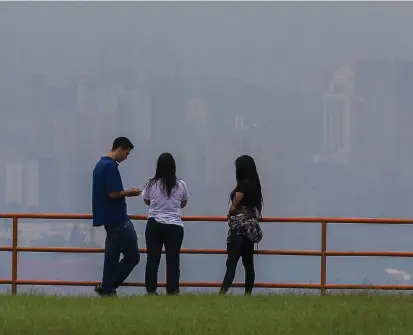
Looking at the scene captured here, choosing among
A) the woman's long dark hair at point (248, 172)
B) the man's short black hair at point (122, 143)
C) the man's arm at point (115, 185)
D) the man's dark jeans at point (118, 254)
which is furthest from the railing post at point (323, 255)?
the man's short black hair at point (122, 143)

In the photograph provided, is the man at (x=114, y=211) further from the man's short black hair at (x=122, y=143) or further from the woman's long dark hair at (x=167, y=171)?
the woman's long dark hair at (x=167, y=171)

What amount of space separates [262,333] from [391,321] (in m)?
1.26

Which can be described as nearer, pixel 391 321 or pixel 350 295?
pixel 391 321

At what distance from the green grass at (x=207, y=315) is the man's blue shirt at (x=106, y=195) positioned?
30.5 inches

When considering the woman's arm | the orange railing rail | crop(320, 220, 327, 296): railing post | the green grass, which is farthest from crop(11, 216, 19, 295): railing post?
crop(320, 220, 327, 296): railing post

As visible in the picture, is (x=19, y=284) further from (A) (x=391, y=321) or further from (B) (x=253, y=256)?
(A) (x=391, y=321)

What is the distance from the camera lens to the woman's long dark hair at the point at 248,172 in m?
13.0

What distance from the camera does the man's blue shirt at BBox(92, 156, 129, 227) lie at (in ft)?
42.4

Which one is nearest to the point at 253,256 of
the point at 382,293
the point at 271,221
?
the point at 271,221

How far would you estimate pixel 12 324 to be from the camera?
1116 centimetres

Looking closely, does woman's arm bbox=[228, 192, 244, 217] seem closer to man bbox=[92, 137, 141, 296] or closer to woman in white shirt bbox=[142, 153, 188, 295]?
woman in white shirt bbox=[142, 153, 188, 295]

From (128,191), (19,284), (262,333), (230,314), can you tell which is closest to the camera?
(262,333)

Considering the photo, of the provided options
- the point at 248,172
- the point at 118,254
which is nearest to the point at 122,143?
the point at 118,254

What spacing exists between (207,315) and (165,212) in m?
1.65
